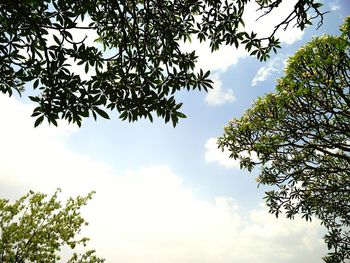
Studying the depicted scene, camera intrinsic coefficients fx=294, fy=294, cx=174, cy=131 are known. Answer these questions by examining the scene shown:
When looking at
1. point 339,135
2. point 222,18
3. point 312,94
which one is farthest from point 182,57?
point 339,135

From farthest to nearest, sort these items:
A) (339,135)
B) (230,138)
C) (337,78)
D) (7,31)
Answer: (230,138), (339,135), (337,78), (7,31)

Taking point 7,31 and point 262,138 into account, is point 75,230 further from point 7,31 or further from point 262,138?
point 7,31

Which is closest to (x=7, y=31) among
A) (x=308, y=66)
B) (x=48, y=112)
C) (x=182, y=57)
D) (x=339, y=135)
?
(x=48, y=112)

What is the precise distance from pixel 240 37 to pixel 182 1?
1553 mm

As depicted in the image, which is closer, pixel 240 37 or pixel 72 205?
pixel 240 37

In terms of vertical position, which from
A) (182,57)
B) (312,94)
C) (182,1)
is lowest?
(182,57)

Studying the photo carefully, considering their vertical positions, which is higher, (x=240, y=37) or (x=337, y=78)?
(x=337, y=78)

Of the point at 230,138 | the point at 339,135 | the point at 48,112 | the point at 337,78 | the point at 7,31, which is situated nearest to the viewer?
the point at 48,112

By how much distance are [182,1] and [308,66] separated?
22.6 ft

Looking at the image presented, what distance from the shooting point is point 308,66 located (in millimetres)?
11266

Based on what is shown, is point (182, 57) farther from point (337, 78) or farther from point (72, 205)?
point (72, 205)

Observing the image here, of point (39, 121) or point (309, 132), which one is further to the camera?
point (309, 132)

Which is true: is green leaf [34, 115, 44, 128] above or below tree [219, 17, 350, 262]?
below

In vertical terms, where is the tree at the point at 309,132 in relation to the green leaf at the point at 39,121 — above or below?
above
